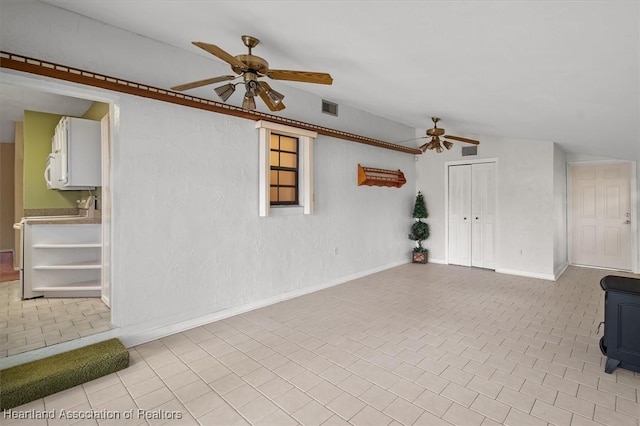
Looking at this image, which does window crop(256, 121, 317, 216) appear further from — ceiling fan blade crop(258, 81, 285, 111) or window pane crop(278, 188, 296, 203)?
ceiling fan blade crop(258, 81, 285, 111)

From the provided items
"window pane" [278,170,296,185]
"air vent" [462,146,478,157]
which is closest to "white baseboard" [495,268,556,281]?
"air vent" [462,146,478,157]

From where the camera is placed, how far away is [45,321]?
3393mm

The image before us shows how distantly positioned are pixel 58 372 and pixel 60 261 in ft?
8.40

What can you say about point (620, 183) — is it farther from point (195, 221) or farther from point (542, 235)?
point (195, 221)

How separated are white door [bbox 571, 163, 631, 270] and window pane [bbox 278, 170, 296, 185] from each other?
6300mm

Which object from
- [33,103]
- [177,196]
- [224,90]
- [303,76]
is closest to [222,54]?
[224,90]

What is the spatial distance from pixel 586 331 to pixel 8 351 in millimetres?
5741

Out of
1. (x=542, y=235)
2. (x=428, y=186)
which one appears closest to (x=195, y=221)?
(x=428, y=186)

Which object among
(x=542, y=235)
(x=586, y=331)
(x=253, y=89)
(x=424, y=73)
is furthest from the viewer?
(x=542, y=235)

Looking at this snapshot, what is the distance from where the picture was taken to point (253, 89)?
2.93 m

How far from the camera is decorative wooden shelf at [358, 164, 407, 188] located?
5.80m

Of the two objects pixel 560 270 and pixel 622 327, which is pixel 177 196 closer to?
pixel 622 327

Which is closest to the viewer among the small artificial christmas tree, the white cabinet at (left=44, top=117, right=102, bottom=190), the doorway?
the doorway

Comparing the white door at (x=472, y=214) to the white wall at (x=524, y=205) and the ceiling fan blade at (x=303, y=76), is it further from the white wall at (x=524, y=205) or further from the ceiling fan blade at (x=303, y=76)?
the ceiling fan blade at (x=303, y=76)
